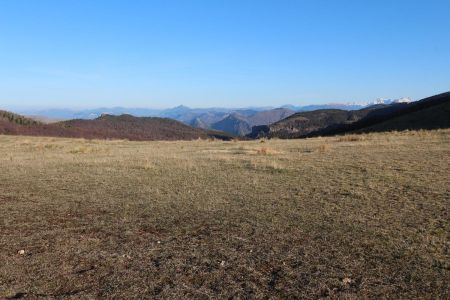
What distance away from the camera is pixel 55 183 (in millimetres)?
14312

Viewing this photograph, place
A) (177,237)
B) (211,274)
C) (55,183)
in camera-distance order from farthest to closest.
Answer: (55,183)
(177,237)
(211,274)

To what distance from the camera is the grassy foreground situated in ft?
19.8

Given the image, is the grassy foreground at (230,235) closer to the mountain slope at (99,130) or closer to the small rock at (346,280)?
the small rock at (346,280)

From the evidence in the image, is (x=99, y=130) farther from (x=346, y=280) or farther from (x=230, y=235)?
(x=346, y=280)

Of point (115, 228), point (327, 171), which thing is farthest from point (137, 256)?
point (327, 171)

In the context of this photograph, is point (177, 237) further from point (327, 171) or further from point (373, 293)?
point (327, 171)

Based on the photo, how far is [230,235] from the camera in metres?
8.35

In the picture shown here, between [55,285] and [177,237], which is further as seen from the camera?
[177,237]

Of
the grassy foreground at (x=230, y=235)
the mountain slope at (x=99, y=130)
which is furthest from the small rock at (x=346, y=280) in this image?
the mountain slope at (x=99, y=130)

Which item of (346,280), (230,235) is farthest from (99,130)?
(346,280)

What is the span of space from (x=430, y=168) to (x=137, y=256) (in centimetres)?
1211

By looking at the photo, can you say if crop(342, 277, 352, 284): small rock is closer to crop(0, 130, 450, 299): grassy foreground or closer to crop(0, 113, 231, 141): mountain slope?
crop(0, 130, 450, 299): grassy foreground

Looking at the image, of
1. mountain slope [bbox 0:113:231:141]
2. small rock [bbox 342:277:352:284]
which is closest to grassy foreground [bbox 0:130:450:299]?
small rock [bbox 342:277:352:284]

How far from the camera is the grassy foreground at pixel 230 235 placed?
19.8ft
